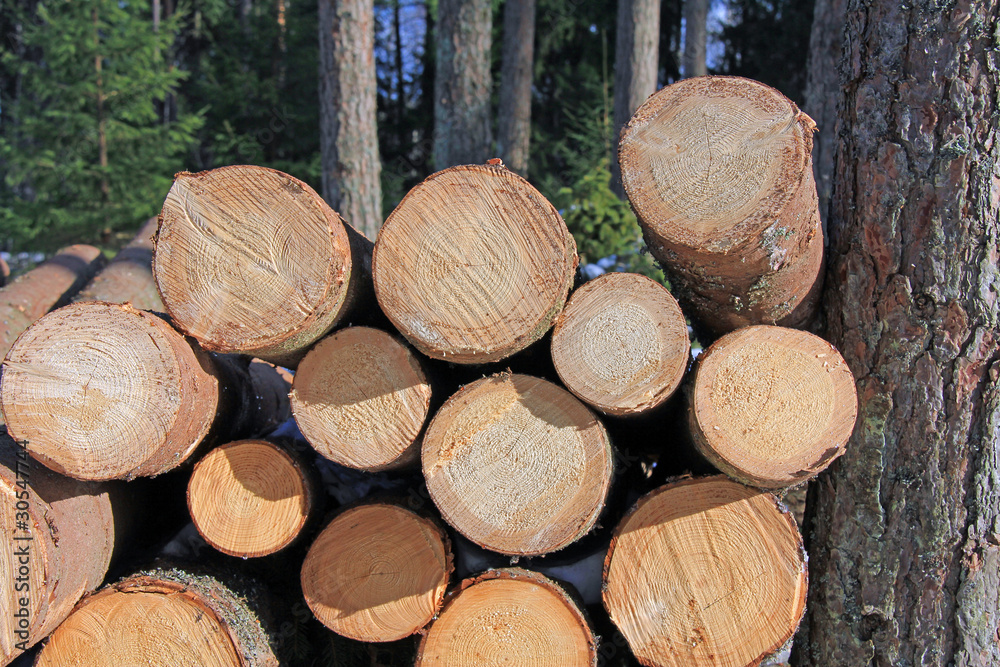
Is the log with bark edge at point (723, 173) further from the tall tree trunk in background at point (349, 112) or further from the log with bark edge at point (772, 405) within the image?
the tall tree trunk in background at point (349, 112)

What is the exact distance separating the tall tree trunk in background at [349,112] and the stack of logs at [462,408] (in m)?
4.27

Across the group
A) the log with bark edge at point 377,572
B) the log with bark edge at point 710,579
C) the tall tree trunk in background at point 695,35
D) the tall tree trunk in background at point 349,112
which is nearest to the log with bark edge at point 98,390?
the log with bark edge at point 377,572

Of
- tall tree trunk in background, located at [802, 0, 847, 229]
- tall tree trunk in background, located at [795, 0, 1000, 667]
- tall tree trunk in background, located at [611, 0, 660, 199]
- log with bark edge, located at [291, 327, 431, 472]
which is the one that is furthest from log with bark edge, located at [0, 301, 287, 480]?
tall tree trunk in background, located at [611, 0, 660, 199]

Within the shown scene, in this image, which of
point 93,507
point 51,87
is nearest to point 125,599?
point 93,507

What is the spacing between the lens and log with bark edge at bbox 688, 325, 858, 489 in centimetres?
155

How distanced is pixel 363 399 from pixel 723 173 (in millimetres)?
1101

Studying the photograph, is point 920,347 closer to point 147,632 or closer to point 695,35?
point 147,632

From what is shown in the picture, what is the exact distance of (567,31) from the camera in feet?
38.8

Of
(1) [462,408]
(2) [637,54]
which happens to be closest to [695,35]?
(2) [637,54]

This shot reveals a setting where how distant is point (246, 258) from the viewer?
5.32ft

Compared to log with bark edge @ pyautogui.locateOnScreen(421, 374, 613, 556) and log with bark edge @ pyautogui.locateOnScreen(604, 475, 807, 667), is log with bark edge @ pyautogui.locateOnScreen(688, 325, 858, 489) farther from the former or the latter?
log with bark edge @ pyautogui.locateOnScreen(421, 374, 613, 556)

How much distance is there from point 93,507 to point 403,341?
1.06 m

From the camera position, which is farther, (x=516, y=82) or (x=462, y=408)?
(x=516, y=82)

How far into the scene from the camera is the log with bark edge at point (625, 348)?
5.19 feet
